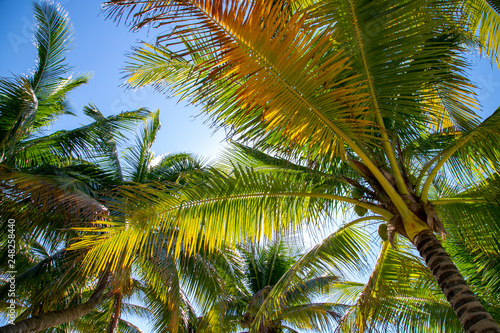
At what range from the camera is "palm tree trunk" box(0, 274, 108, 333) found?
5.82 meters

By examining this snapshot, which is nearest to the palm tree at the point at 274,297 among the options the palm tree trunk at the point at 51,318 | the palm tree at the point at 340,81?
the palm tree at the point at 340,81

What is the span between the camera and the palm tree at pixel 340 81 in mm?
2693

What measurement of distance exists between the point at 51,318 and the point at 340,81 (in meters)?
6.62

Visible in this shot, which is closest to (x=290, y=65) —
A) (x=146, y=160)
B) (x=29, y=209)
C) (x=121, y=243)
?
(x=121, y=243)

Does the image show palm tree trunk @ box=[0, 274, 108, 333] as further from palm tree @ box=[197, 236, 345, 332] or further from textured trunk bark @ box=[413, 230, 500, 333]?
textured trunk bark @ box=[413, 230, 500, 333]

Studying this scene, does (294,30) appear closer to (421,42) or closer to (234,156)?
(421,42)

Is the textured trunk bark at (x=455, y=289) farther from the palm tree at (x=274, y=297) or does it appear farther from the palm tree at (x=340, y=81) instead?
the palm tree at (x=274, y=297)

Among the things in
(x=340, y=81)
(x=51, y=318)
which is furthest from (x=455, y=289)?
(x=51, y=318)

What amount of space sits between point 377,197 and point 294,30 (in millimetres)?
2287

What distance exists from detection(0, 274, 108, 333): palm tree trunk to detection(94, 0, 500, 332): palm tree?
414 centimetres

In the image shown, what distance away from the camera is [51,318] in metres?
6.46

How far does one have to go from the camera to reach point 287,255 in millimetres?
12352

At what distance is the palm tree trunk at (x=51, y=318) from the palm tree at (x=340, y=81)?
13.6 feet

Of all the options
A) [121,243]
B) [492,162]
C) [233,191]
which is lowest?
[121,243]
